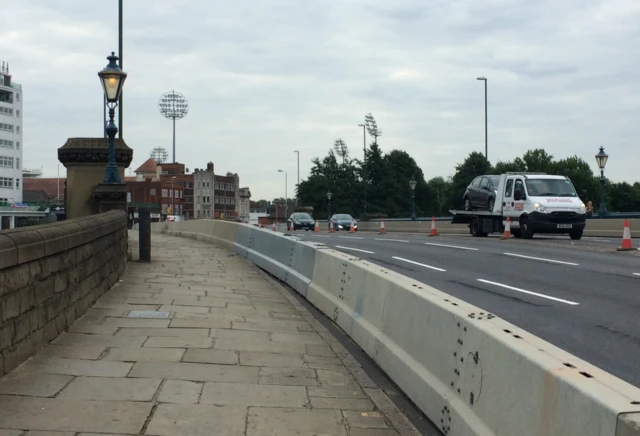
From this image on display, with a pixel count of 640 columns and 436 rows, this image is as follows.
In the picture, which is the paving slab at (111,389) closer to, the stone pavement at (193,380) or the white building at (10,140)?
the stone pavement at (193,380)

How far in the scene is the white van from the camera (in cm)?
2345

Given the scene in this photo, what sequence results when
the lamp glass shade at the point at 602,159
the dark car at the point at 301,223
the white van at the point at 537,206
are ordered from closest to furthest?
the white van at the point at 537,206 < the lamp glass shade at the point at 602,159 < the dark car at the point at 301,223

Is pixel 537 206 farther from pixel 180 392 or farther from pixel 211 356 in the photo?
pixel 180 392

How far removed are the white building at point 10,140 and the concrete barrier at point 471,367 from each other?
128987mm

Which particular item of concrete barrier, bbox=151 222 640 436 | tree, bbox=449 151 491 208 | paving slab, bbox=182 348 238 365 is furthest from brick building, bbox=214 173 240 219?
concrete barrier, bbox=151 222 640 436

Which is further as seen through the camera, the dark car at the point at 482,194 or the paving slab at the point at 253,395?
the dark car at the point at 482,194

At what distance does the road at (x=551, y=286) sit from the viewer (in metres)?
7.64

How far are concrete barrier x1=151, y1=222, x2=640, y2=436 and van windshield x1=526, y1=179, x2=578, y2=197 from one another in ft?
54.9

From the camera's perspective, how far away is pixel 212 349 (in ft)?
23.8

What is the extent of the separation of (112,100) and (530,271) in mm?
8875

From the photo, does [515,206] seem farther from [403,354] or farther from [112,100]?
[403,354]

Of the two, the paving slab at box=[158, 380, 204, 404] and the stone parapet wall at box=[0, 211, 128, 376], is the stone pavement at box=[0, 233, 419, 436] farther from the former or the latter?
the stone parapet wall at box=[0, 211, 128, 376]

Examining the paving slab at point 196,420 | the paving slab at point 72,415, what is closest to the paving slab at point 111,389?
the paving slab at point 72,415

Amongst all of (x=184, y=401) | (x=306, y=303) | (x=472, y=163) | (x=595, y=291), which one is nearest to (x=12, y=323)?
(x=184, y=401)
